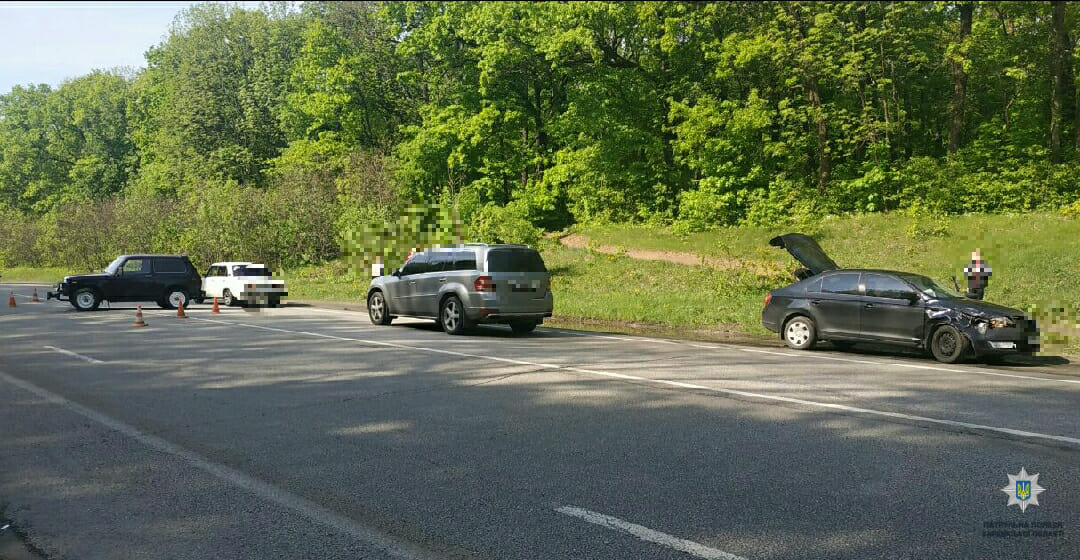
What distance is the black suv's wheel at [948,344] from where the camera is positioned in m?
12.2

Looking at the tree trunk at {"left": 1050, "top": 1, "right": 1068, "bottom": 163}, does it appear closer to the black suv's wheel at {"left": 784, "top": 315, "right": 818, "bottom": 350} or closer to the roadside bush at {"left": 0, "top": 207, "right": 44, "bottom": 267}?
the black suv's wheel at {"left": 784, "top": 315, "right": 818, "bottom": 350}

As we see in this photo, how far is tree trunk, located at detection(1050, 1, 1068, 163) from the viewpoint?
34000 millimetres

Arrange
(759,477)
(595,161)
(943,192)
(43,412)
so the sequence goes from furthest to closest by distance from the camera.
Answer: (595,161)
(943,192)
(43,412)
(759,477)

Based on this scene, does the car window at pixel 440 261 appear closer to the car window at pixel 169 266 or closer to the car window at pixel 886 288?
the car window at pixel 886 288

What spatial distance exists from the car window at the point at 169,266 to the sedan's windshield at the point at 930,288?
2213 centimetres

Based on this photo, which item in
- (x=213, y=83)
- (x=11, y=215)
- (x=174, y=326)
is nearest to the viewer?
(x=174, y=326)

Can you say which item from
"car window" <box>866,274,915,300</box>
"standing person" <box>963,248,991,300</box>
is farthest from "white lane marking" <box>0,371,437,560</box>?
"standing person" <box>963,248,991,300</box>

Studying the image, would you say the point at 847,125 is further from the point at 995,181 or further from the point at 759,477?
the point at 759,477

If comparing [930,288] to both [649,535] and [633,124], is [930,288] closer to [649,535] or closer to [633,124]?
[649,535]

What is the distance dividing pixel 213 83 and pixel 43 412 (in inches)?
2699

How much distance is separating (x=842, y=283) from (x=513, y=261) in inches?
259

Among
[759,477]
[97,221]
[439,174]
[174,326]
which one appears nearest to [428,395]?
[759,477]

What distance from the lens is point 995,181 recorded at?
3158 centimetres

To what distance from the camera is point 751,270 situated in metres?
26.2
